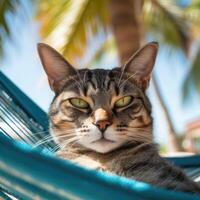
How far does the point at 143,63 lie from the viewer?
1911 millimetres

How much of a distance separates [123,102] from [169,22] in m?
6.75

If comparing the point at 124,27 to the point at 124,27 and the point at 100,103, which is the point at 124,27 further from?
the point at 100,103

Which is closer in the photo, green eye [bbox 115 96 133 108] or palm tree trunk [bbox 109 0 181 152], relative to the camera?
green eye [bbox 115 96 133 108]

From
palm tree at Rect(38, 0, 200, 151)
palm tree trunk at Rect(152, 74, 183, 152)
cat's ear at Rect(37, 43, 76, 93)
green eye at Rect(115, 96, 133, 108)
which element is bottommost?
palm tree trunk at Rect(152, 74, 183, 152)

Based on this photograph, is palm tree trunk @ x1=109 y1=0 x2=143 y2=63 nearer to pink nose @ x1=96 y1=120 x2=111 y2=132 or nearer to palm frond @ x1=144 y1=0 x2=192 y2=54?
palm frond @ x1=144 y1=0 x2=192 y2=54

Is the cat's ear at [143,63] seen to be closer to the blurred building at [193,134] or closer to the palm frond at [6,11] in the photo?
the palm frond at [6,11]

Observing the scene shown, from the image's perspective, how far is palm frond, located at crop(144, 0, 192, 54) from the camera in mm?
7945

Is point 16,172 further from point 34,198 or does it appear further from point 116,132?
point 116,132

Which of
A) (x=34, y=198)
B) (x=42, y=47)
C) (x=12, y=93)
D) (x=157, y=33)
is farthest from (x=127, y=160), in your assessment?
(x=157, y=33)

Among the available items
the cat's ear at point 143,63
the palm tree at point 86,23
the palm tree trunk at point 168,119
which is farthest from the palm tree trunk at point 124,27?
the cat's ear at point 143,63

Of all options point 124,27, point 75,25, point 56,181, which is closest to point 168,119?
point 124,27

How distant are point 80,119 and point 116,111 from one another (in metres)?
0.12

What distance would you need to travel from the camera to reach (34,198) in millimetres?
980

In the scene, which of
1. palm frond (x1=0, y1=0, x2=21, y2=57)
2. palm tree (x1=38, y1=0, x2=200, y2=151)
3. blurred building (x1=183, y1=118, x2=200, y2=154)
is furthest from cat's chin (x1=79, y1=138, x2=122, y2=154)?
blurred building (x1=183, y1=118, x2=200, y2=154)
